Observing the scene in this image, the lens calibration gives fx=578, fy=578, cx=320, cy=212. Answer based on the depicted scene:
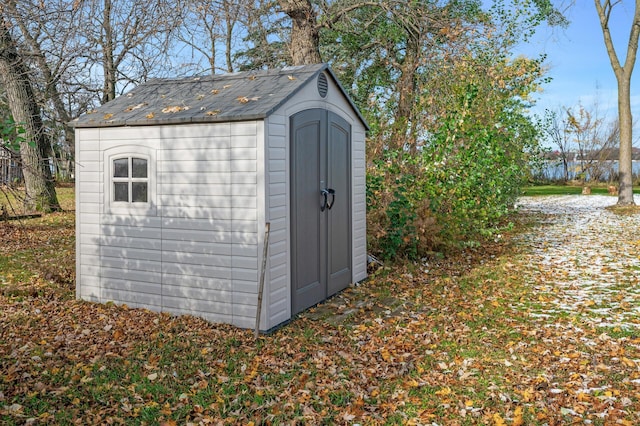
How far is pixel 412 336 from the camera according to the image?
5.54 meters

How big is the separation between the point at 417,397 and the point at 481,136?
669 centimetres

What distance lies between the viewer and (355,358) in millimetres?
4922

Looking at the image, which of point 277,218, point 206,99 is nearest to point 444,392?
point 277,218

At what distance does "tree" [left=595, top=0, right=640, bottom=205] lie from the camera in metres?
17.8

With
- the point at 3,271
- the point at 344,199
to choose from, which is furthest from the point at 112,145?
the point at 3,271

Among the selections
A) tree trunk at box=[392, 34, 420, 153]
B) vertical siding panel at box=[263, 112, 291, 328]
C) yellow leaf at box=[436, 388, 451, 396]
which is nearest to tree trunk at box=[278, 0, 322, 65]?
tree trunk at box=[392, 34, 420, 153]

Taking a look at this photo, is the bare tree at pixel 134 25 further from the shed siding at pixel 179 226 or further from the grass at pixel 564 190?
the grass at pixel 564 190

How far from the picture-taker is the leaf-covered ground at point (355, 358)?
3.92 m

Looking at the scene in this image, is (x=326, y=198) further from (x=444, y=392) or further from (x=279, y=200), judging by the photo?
(x=444, y=392)

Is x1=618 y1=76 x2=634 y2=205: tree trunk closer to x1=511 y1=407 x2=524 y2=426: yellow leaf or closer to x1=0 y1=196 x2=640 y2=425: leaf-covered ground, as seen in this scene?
x1=0 y1=196 x2=640 y2=425: leaf-covered ground

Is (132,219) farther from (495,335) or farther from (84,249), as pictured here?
(495,335)

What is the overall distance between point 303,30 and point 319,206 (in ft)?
15.0

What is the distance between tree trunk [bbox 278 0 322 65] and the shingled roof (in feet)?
10.7

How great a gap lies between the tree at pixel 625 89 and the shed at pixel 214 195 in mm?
14291
